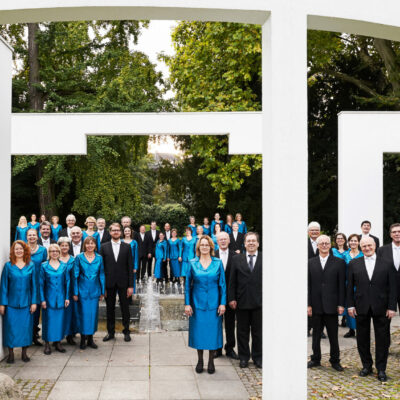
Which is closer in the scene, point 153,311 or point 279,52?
point 279,52

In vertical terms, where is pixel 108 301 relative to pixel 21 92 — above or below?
below

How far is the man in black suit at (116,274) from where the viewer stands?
28.0 feet

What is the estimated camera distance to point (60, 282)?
25.2 ft

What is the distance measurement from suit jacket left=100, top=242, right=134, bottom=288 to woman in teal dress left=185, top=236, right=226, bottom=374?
6.91 ft

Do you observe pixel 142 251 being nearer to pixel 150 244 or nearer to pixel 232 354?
pixel 150 244

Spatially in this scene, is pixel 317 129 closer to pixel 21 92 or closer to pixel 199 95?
pixel 199 95

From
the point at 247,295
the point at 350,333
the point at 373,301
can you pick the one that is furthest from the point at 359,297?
the point at 350,333

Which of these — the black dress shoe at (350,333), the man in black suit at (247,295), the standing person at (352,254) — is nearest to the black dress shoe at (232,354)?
the man in black suit at (247,295)

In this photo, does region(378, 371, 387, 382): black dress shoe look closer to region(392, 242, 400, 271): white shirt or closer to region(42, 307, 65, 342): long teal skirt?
region(392, 242, 400, 271): white shirt

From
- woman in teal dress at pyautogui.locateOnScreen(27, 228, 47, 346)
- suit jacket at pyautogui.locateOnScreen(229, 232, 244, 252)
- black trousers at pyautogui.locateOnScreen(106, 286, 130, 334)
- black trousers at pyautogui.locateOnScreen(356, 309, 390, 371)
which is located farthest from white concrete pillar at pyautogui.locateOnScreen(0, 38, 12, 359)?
suit jacket at pyautogui.locateOnScreen(229, 232, 244, 252)

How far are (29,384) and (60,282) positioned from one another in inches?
70.7

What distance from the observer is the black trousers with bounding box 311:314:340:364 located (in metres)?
7.02

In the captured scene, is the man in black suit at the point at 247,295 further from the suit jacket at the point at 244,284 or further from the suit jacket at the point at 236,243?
the suit jacket at the point at 236,243

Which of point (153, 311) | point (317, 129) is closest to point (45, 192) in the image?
point (153, 311)
